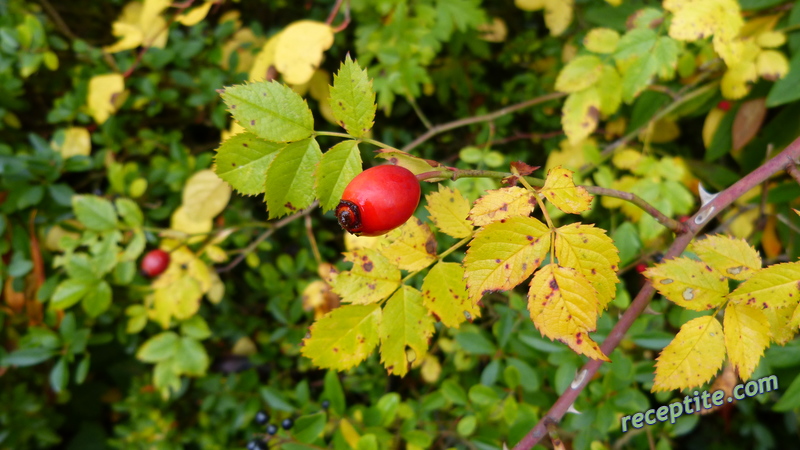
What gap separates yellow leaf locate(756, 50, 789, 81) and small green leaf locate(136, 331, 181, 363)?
175cm

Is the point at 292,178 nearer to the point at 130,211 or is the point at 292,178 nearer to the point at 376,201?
the point at 376,201

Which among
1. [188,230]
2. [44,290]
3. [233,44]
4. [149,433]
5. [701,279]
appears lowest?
[149,433]

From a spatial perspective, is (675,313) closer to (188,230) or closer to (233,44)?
(188,230)

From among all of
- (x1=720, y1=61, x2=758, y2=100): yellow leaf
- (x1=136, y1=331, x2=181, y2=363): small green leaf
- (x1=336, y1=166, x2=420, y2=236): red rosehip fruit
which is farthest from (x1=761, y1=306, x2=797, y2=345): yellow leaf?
(x1=136, y1=331, x2=181, y2=363): small green leaf

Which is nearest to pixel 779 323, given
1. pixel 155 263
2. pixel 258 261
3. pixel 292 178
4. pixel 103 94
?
pixel 292 178

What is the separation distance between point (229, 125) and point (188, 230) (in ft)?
1.56

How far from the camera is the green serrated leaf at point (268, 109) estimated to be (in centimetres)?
59

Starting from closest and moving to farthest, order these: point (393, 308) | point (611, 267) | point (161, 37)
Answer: point (611, 267) → point (393, 308) → point (161, 37)

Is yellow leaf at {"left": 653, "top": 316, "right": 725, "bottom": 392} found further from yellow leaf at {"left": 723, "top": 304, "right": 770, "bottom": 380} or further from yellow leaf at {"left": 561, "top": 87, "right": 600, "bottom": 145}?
yellow leaf at {"left": 561, "top": 87, "right": 600, "bottom": 145}

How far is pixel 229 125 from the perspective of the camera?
1.74m

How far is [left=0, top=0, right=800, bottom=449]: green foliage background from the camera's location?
44.5 inches

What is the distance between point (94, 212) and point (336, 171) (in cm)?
106

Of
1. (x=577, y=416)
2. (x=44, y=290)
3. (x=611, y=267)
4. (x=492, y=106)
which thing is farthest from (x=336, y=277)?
(x=492, y=106)

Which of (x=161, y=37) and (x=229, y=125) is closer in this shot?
(x=161, y=37)
